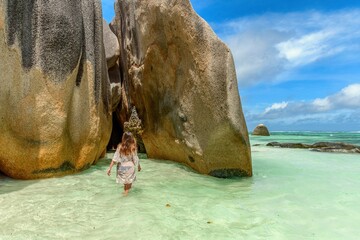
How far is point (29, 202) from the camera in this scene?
4.21 meters

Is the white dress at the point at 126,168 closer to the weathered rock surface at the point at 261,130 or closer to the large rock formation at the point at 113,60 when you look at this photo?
the large rock formation at the point at 113,60

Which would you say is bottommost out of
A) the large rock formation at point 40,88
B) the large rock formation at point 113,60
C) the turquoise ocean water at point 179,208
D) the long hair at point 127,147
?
the turquoise ocean water at point 179,208

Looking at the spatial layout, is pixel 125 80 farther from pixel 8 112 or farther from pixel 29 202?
pixel 29 202

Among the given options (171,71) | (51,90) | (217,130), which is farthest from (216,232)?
(171,71)

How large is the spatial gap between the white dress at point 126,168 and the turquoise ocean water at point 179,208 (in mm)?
225

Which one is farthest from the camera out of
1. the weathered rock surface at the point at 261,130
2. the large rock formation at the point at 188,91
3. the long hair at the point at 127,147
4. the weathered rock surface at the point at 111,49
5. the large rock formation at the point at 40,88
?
the weathered rock surface at the point at 261,130

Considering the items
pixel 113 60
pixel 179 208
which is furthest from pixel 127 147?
pixel 113 60

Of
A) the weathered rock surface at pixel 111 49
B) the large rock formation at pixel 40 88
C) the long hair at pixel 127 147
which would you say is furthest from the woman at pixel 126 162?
the weathered rock surface at pixel 111 49

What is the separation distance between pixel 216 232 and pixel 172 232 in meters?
0.49

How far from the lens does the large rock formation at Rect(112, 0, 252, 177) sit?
6484 millimetres

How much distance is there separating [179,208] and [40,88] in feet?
11.9

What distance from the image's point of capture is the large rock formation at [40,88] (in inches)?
223

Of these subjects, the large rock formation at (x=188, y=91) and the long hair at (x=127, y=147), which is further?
the large rock formation at (x=188, y=91)

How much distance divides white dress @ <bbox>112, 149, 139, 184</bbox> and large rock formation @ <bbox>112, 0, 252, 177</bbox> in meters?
2.06
